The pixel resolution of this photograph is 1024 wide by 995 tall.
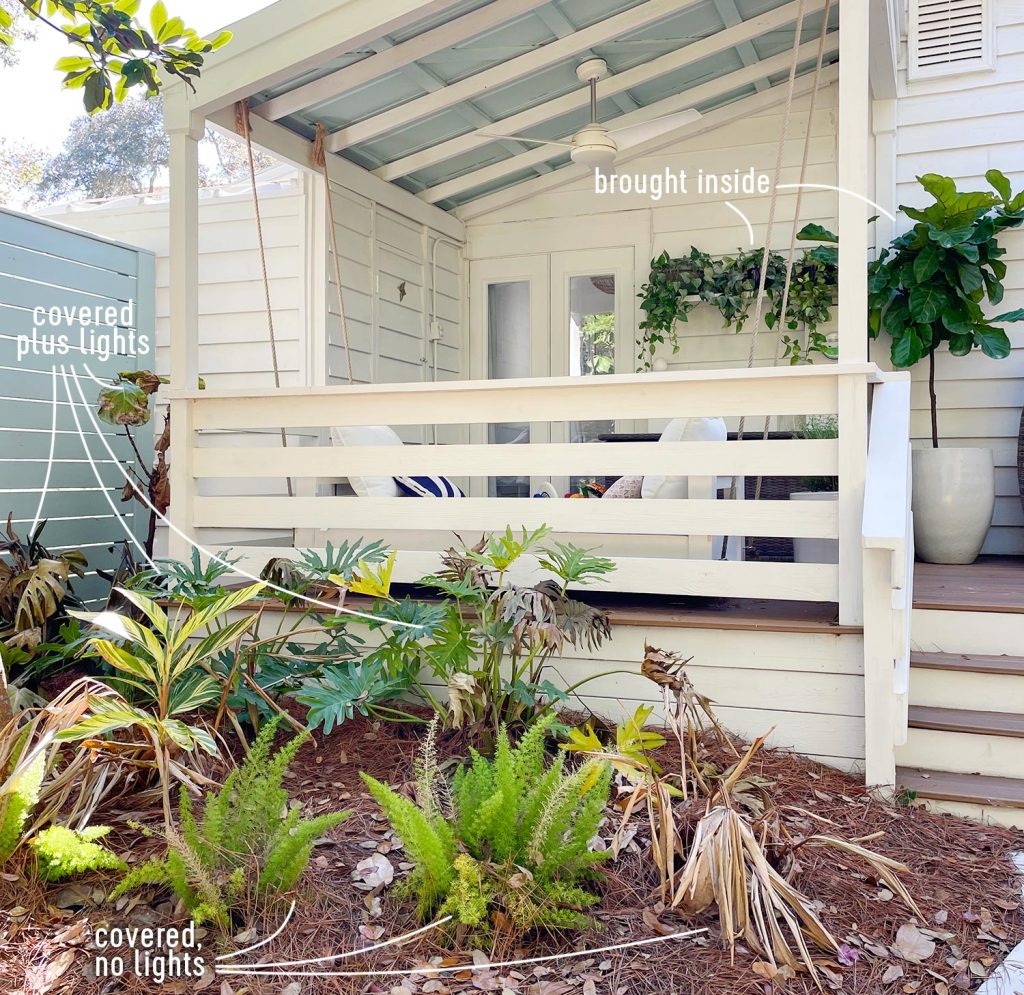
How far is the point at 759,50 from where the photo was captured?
16.8 ft

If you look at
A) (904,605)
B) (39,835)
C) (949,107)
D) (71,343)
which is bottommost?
(39,835)

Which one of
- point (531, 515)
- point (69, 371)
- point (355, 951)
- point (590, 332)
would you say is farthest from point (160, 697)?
point (590, 332)

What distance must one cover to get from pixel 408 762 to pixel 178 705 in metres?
0.73

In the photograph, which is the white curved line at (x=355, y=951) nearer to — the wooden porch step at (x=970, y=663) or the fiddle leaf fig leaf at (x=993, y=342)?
the wooden porch step at (x=970, y=663)

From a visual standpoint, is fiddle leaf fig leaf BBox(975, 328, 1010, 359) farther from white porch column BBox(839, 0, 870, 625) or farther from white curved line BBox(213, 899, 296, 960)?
white curved line BBox(213, 899, 296, 960)

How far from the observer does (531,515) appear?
132 inches

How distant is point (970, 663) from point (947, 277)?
2416 millimetres

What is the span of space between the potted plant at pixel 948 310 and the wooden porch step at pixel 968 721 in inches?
66.9

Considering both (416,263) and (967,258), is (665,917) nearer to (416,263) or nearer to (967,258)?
(967,258)

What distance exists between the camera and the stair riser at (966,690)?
2887mm

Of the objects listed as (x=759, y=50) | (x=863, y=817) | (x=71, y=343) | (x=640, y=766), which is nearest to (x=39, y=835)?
(x=640, y=766)

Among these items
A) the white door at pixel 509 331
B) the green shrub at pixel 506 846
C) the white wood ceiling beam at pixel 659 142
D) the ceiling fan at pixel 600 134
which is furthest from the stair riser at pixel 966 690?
the white wood ceiling beam at pixel 659 142

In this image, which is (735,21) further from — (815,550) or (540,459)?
(540,459)

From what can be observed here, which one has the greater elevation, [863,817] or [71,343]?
[71,343]
